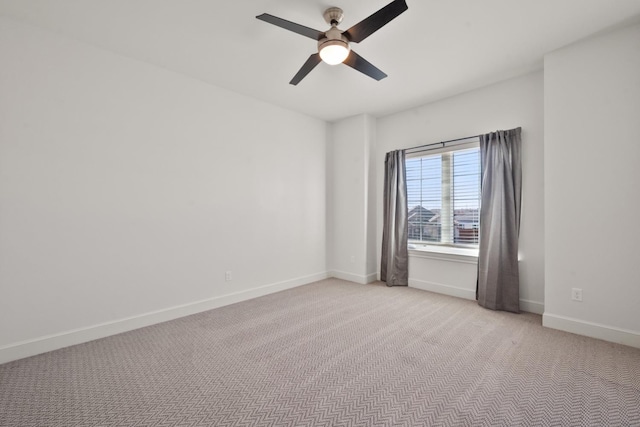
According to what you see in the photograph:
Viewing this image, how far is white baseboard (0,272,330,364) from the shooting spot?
2.26 m

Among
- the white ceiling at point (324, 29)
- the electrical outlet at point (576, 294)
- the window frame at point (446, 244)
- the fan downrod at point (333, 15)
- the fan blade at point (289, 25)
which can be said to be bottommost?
the electrical outlet at point (576, 294)

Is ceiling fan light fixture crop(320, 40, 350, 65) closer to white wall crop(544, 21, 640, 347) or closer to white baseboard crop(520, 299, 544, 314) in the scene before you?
white wall crop(544, 21, 640, 347)

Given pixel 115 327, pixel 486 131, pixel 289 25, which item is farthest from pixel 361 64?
pixel 115 327

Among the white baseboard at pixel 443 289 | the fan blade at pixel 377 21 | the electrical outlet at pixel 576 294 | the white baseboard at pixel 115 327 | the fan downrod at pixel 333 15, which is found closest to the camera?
the fan blade at pixel 377 21

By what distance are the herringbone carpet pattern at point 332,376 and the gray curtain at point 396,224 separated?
49.0 inches

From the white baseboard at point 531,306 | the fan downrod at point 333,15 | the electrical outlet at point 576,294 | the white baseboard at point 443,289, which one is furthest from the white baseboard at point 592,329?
the fan downrod at point 333,15

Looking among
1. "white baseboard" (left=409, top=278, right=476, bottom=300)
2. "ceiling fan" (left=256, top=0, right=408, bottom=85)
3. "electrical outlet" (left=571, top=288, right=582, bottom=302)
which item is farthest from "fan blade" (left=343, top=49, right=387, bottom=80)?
"white baseboard" (left=409, top=278, right=476, bottom=300)

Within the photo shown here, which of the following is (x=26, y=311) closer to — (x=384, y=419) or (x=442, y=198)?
(x=384, y=419)

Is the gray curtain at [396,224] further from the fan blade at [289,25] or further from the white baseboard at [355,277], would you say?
the fan blade at [289,25]

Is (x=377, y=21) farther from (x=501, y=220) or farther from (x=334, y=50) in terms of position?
(x=501, y=220)

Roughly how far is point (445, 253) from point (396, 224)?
2.65ft

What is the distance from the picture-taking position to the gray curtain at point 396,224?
4.30 meters

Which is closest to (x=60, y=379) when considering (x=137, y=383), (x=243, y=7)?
(x=137, y=383)

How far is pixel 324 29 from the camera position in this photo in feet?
7.97
